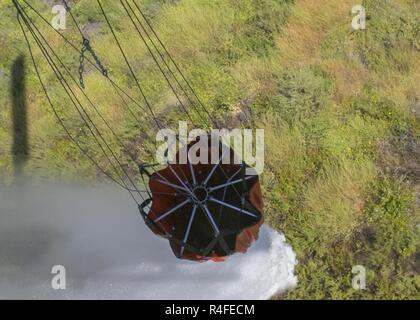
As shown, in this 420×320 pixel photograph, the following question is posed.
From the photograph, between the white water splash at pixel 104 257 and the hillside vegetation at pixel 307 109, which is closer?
the hillside vegetation at pixel 307 109

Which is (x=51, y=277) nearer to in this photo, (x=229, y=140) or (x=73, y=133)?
(x=73, y=133)

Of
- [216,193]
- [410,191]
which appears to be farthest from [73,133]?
[410,191]

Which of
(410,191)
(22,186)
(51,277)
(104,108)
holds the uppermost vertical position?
(104,108)

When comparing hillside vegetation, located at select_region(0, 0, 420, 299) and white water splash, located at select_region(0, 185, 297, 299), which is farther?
white water splash, located at select_region(0, 185, 297, 299)

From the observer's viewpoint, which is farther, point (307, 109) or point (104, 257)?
point (307, 109)
